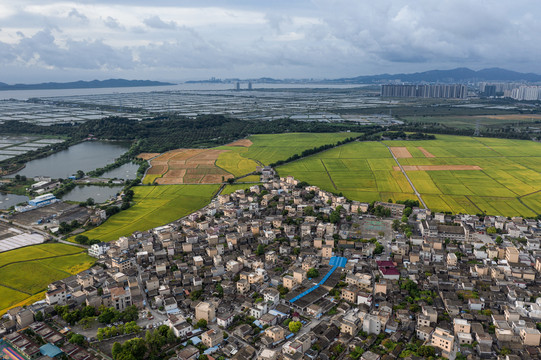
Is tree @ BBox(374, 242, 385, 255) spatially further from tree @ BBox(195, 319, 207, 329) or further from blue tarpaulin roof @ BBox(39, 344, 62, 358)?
blue tarpaulin roof @ BBox(39, 344, 62, 358)

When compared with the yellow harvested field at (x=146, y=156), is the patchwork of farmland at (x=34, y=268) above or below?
below

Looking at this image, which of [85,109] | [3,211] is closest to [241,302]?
[3,211]

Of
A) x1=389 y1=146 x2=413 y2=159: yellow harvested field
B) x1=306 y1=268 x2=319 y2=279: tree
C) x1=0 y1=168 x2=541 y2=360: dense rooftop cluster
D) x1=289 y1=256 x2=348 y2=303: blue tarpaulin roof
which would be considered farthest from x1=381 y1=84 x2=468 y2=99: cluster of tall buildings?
x1=306 y1=268 x2=319 y2=279: tree

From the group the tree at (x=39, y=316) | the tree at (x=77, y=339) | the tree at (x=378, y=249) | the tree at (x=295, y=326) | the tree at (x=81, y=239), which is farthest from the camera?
the tree at (x=81, y=239)

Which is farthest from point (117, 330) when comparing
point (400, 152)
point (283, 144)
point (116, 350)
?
point (283, 144)

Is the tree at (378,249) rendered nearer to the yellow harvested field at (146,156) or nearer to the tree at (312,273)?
the tree at (312,273)

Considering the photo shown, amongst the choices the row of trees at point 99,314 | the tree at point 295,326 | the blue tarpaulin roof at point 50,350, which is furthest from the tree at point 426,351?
Result: the blue tarpaulin roof at point 50,350

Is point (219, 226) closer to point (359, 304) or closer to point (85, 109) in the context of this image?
point (359, 304)
